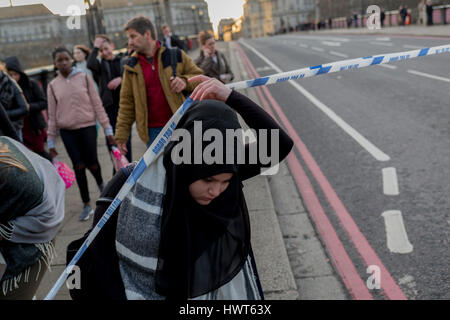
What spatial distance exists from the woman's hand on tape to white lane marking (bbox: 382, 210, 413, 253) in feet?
8.73

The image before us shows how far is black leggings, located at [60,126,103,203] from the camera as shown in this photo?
4996 millimetres

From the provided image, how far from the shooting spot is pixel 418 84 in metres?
10.6

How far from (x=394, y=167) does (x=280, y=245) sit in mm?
2601

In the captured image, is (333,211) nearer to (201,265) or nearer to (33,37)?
(201,265)

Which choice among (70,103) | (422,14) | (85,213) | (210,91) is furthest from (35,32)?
(422,14)

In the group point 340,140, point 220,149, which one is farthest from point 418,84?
point 220,149

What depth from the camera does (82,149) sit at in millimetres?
5125

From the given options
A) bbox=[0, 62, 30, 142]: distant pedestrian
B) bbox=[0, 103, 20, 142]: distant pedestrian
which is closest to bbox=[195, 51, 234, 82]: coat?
bbox=[0, 62, 30, 142]: distant pedestrian

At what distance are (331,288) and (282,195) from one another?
222 cm

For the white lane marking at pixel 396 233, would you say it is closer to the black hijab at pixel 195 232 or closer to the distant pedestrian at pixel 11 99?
the black hijab at pixel 195 232

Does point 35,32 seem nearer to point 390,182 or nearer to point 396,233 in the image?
point 390,182

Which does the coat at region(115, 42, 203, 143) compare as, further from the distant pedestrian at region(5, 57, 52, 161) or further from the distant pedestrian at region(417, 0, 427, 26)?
the distant pedestrian at region(417, 0, 427, 26)

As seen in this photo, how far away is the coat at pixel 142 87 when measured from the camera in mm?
4090

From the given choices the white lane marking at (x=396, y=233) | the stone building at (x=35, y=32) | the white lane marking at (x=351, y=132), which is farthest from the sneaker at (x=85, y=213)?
the stone building at (x=35, y=32)
